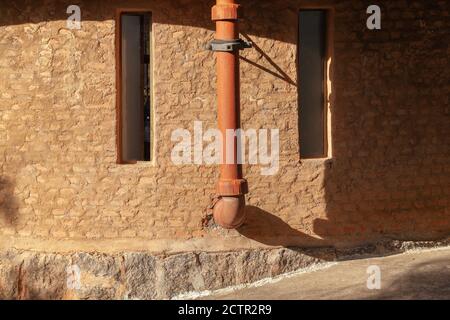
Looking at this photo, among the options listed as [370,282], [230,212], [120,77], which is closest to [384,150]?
[370,282]

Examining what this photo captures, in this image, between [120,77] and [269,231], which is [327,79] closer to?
[269,231]

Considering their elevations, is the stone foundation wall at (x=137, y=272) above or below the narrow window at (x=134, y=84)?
below

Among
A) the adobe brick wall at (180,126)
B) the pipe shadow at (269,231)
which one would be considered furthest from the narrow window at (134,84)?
the pipe shadow at (269,231)

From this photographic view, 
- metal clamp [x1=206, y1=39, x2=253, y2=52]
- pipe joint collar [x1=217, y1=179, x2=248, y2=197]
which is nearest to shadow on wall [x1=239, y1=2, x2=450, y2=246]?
pipe joint collar [x1=217, y1=179, x2=248, y2=197]

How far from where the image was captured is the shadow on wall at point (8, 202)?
9844 millimetres

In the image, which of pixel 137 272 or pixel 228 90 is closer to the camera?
pixel 228 90

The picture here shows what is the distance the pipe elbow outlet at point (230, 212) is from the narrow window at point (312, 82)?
1380 millimetres

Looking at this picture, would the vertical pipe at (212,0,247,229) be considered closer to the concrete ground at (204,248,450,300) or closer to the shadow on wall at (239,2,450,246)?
the shadow on wall at (239,2,450,246)

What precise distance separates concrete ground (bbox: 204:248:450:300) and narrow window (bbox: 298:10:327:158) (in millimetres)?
1549

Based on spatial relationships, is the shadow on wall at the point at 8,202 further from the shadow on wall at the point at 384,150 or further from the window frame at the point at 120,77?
the shadow on wall at the point at 384,150

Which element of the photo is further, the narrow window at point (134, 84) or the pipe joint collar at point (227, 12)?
the narrow window at point (134, 84)

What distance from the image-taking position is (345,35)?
9906 mm

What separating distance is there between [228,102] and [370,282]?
2469mm

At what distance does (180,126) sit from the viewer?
954cm
